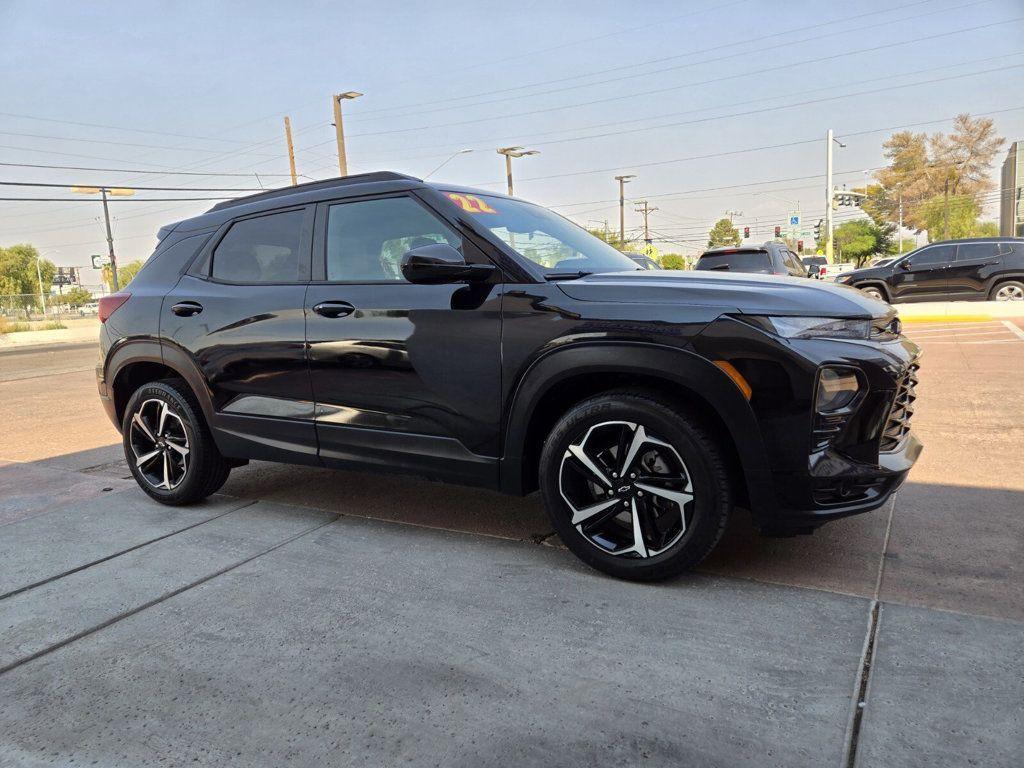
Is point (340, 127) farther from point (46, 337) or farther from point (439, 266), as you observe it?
point (439, 266)

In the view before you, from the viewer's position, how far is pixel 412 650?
8.36 ft

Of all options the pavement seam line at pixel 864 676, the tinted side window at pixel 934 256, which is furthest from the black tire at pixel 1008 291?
the pavement seam line at pixel 864 676

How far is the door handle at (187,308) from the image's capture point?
413 cm

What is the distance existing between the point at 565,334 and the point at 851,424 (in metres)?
1.14

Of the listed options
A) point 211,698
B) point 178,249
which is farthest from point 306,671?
point 178,249

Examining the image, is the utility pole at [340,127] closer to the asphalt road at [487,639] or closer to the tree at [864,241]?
the asphalt road at [487,639]

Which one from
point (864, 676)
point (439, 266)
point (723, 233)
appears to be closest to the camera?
point (864, 676)

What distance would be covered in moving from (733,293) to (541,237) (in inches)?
47.8

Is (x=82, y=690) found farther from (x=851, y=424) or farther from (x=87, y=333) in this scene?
(x=87, y=333)

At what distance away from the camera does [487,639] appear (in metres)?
2.61

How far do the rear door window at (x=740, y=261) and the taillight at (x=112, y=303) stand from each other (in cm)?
924

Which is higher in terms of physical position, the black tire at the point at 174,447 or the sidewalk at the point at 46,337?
the black tire at the point at 174,447

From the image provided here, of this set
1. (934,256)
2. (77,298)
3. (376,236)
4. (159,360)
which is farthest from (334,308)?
(77,298)

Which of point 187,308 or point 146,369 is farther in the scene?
point 146,369
